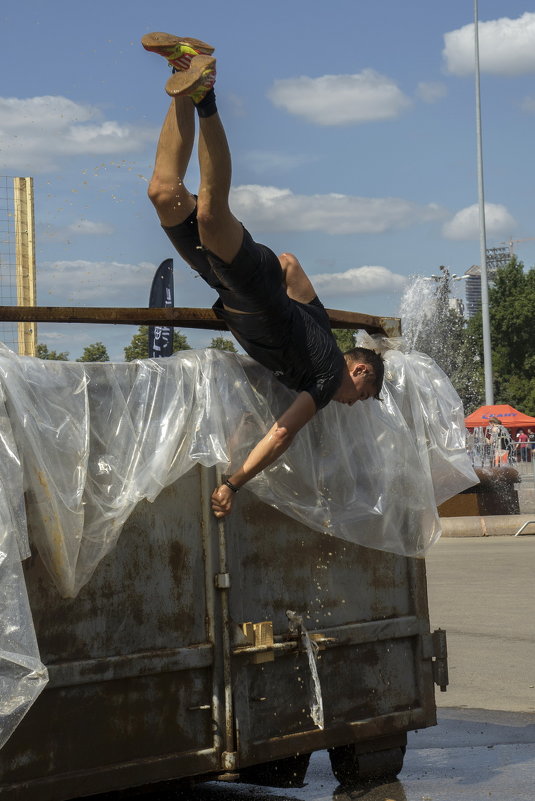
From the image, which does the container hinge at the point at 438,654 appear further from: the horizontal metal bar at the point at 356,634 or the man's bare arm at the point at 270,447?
the man's bare arm at the point at 270,447

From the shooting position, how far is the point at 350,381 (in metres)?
4.71

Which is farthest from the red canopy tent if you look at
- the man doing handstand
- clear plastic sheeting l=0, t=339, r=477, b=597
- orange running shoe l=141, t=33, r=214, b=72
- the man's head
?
orange running shoe l=141, t=33, r=214, b=72

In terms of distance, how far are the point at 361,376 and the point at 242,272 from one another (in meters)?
0.83

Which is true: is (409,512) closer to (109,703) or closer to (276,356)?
(276,356)

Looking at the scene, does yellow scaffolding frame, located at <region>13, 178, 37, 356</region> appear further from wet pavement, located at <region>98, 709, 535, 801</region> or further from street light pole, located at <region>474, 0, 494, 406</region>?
street light pole, located at <region>474, 0, 494, 406</region>

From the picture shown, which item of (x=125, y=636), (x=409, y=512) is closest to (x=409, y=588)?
(x=409, y=512)

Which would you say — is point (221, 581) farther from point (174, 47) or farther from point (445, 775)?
point (174, 47)

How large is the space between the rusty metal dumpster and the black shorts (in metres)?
0.69

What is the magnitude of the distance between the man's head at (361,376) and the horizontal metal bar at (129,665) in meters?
1.21

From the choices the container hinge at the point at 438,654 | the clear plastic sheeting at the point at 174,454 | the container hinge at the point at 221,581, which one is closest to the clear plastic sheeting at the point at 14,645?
the clear plastic sheeting at the point at 174,454

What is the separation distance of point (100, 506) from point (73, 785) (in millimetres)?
922

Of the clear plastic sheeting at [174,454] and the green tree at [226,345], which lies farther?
the green tree at [226,345]

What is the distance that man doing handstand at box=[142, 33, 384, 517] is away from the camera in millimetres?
4145

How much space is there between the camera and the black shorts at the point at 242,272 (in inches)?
167
